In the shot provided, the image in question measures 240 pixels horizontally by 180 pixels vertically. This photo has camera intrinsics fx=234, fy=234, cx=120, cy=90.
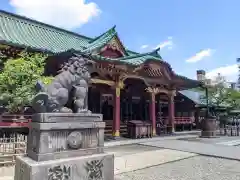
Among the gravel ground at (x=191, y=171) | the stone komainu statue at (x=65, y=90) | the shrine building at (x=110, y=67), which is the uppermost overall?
the shrine building at (x=110, y=67)

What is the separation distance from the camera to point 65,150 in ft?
15.6

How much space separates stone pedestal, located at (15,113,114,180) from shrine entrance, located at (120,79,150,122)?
14247 millimetres

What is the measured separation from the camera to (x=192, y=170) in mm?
6980

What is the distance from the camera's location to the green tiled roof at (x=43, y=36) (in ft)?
47.8

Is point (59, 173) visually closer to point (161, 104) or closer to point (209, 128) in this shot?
point (209, 128)

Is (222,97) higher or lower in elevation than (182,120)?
higher

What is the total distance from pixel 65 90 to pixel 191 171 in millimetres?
4428

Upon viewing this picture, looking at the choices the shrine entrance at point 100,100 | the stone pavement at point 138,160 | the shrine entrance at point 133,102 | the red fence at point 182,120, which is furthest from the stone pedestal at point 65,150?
the red fence at point 182,120

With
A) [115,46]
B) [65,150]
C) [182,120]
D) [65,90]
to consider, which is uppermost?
[115,46]

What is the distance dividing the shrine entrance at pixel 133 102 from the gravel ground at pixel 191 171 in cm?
1181

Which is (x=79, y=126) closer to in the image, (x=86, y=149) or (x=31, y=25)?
(x=86, y=149)

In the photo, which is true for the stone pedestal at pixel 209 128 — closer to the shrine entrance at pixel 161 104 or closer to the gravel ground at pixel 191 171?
the shrine entrance at pixel 161 104

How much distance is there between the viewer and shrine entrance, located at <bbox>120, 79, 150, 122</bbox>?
2062cm

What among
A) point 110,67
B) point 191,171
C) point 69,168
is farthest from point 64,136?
point 110,67
